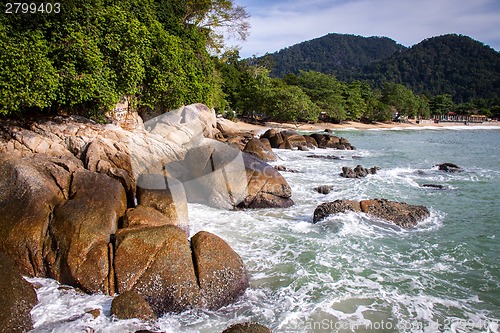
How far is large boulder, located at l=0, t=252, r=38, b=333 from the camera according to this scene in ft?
17.1

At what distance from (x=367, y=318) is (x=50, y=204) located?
251 inches

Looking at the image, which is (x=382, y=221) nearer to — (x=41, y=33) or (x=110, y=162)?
(x=110, y=162)

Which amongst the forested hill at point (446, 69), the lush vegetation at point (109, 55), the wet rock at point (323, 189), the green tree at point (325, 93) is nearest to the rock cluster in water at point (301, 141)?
the lush vegetation at point (109, 55)

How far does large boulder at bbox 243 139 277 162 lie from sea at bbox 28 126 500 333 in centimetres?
687

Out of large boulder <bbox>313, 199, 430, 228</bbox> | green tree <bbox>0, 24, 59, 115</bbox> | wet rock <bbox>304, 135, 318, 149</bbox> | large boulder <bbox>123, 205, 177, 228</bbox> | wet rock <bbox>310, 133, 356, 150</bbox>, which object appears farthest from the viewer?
wet rock <bbox>310, 133, 356, 150</bbox>

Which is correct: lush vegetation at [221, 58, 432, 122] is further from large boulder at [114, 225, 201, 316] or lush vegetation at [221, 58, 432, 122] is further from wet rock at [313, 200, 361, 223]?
large boulder at [114, 225, 201, 316]

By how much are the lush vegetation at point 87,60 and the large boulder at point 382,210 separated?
8.61m

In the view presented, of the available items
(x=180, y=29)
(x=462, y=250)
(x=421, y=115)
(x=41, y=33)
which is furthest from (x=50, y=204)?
(x=421, y=115)

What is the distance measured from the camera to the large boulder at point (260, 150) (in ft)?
67.3

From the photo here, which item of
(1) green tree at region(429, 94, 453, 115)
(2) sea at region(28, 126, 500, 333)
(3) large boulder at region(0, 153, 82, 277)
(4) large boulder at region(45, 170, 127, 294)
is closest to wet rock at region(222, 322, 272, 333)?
(2) sea at region(28, 126, 500, 333)

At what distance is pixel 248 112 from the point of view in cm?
5519

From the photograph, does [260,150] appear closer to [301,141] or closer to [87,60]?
[301,141]

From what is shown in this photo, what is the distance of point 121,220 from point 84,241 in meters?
1.07

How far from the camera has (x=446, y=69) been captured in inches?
6280
